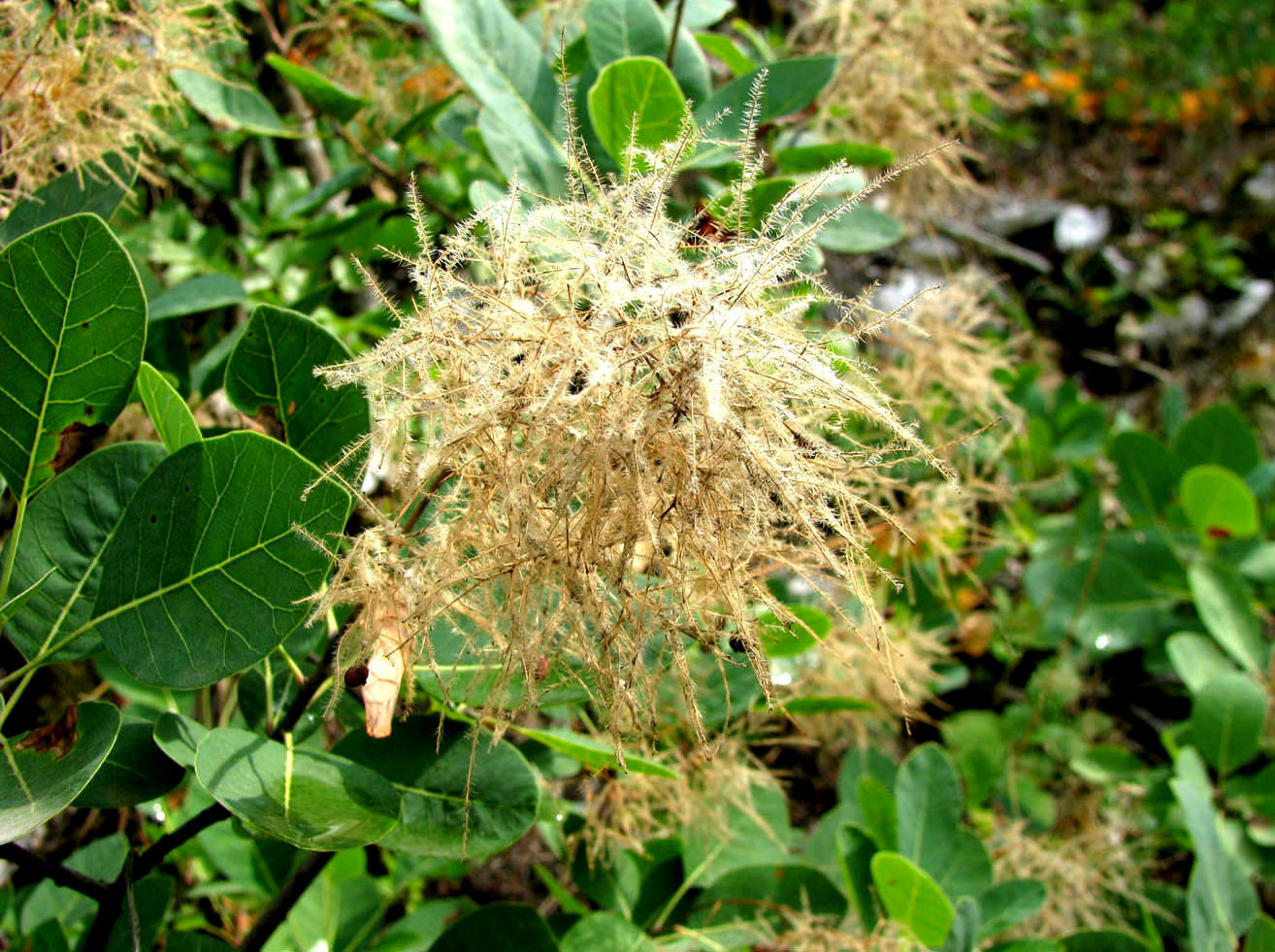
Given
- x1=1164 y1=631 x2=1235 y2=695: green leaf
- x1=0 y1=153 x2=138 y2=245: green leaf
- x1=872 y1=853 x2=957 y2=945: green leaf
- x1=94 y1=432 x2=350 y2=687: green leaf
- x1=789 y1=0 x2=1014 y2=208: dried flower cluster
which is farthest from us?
x1=1164 y1=631 x2=1235 y2=695: green leaf

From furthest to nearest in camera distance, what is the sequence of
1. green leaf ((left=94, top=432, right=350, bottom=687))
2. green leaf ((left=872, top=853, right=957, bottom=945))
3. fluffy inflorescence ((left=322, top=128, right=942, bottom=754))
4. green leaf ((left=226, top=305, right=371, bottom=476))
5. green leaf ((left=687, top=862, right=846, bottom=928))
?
green leaf ((left=687, top=862, right=846, bottom=928))
green leaf ((left=872, top=853, right=957, bottom=945))
green leaf ((left=226, top=305, right=371, bottom=476))
green leaf ((left=94, top=432, right=350, bottom=687))
fluffy inflorescence ((left=322, top=128, right=942, bottom=754))

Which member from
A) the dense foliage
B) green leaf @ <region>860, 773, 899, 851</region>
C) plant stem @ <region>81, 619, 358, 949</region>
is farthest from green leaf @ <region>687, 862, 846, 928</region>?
plant stem @ <region>81, 619, 358, 949</region>

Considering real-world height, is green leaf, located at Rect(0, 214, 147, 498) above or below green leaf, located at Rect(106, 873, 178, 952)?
above

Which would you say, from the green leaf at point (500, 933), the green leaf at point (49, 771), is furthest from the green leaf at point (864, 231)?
the green leaf at point (49, 771)

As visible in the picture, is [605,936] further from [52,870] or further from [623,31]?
[623,31]

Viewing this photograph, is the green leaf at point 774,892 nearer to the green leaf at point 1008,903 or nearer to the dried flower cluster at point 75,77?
the green leaf at point 1008,903

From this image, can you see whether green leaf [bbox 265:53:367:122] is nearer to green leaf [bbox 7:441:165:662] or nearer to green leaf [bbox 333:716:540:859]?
green leaf [bbox 7:441:165:662]
